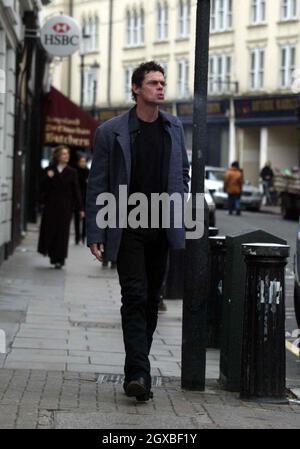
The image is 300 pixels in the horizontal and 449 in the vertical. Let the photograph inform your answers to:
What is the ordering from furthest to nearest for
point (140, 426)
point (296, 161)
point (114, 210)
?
point (296, 161) → point (114, 210) → point (140, 426)

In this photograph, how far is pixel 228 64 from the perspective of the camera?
56375 mm

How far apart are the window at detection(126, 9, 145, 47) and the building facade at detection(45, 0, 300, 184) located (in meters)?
0.05

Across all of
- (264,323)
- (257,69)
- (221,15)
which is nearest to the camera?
(264,323)

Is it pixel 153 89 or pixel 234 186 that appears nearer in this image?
pixel 153 89

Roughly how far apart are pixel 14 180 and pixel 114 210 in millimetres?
12939

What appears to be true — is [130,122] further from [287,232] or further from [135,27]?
[135,27]

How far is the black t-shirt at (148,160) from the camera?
7.50 meters

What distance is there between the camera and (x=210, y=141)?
59.6 metres

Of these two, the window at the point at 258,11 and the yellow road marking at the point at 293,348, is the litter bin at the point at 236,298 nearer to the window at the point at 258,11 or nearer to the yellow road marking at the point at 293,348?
the yellow road marking at the point at 293,348

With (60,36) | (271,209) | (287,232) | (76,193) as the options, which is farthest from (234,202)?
(76,193)

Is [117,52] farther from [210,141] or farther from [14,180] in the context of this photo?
[14,180]

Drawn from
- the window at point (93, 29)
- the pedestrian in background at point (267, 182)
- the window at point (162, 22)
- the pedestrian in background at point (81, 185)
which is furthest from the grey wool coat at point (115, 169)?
the window at point (93, 29)

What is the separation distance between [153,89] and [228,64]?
1945 inches
